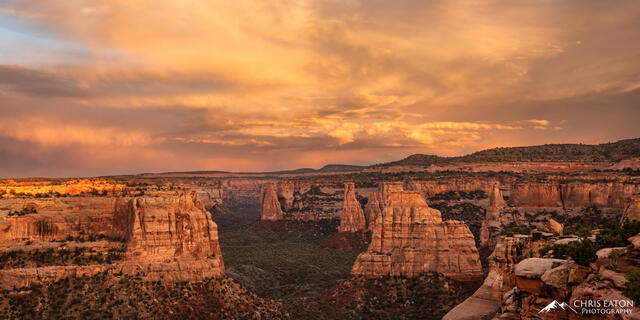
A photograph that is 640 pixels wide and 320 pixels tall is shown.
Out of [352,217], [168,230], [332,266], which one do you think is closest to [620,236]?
[168,230]

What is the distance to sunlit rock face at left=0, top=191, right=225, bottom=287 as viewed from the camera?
6172cm

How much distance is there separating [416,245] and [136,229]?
3920cm

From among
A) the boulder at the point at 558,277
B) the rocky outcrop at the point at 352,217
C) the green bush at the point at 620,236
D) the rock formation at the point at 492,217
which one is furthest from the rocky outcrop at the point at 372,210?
the boulder at the point at 558,277

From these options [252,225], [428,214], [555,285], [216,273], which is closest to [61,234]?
[216,273]

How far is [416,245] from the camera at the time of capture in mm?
77500

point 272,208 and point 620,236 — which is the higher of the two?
point 620,236

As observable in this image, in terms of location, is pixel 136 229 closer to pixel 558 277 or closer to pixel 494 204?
pixel 558 277

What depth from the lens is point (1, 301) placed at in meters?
53.7

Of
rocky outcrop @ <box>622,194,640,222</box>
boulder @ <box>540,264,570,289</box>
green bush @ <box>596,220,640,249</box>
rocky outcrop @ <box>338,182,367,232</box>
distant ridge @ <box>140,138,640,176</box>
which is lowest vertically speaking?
rocky outcrop @ <box>338,182,367,232</box>

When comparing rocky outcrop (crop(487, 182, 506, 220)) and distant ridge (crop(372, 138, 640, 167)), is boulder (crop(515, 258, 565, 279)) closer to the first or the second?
rocky outcrop (crop(487, 182, 506, 220))

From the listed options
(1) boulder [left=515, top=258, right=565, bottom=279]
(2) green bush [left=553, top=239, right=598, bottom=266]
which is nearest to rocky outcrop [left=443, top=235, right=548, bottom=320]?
(2) green bush [left=553, top=239, right=598, bottom=266]

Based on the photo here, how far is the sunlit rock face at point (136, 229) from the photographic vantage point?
202ft

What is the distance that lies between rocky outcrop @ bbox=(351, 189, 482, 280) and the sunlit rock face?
24341 millimetres

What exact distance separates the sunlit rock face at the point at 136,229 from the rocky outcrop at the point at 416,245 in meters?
24.3
